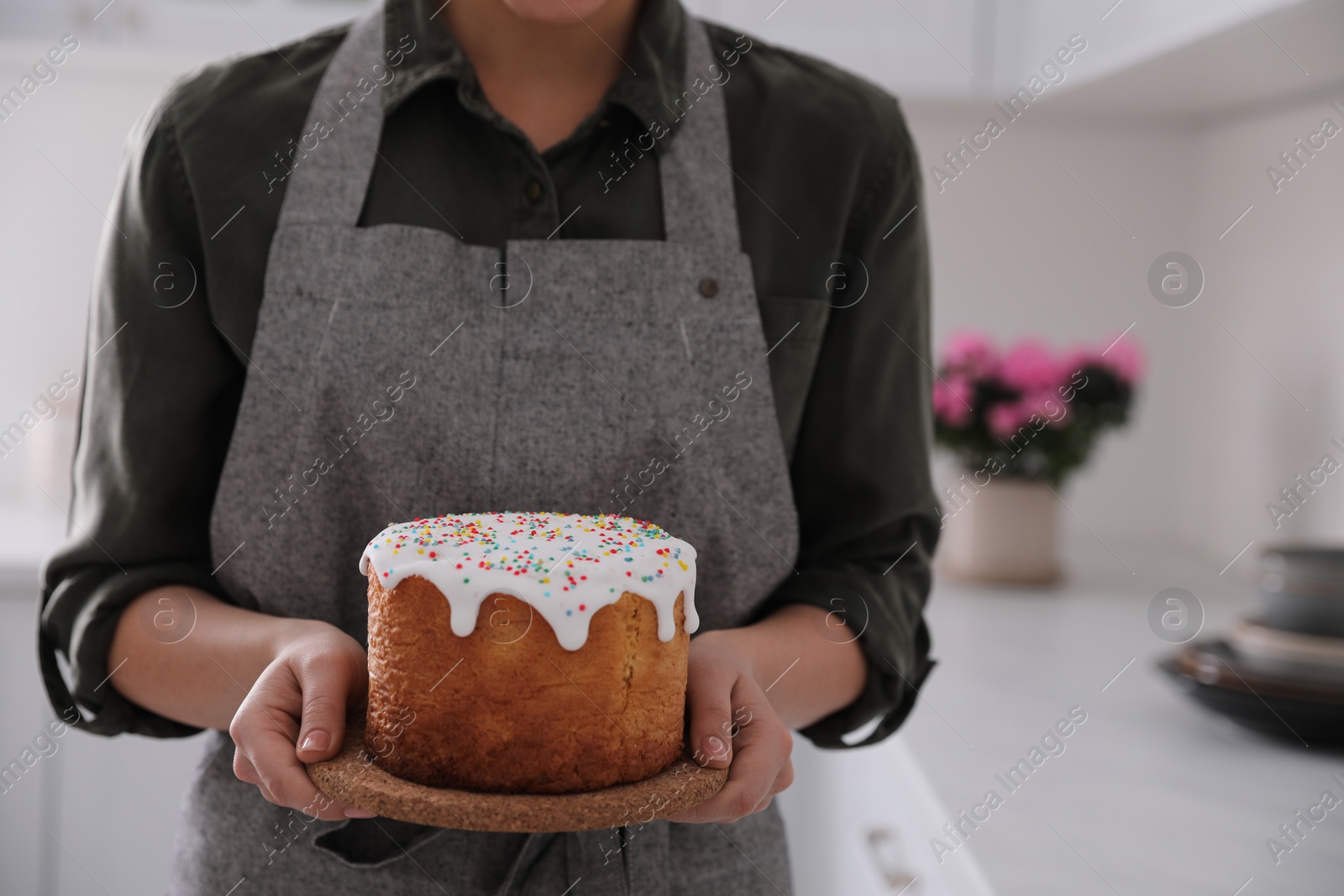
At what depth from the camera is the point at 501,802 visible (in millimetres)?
508

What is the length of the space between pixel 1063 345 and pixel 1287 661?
104 centimetres

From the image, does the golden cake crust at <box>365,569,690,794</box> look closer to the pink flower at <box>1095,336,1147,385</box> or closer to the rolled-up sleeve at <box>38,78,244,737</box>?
the rolled-up sleeve at <box>38,78,244,737</box>

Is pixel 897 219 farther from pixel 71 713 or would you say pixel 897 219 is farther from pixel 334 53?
pixel 71 713

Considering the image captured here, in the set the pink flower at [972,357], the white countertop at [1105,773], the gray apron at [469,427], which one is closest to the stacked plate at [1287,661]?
the white countertop at [1105,773]

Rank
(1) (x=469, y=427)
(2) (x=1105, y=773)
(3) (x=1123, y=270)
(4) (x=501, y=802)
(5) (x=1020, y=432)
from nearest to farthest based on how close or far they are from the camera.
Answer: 1. (4) (x=501, y=802)
2. (1) (x=469, y=427)
3. (2) (x=1105, y=773)
4. (5) (x=1020, y=432)
5. (3) (x=1123, y=270)

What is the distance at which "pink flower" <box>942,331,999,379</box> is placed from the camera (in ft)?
6.21

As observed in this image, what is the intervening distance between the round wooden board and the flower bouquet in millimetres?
1403

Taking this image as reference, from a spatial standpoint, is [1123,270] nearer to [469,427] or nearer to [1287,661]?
[1287,661]

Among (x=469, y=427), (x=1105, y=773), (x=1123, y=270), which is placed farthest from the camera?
(x=1123, y=270)

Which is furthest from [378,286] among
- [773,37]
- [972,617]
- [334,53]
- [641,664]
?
[773,37]

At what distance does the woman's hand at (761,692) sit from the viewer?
0.56 m

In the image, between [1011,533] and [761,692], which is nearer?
[761,692]

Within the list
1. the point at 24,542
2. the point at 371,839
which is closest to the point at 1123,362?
the point at 371,839

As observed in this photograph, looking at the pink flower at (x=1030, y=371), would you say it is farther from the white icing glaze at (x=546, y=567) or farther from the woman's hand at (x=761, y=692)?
the white icing glaze at (x=546, y=567)
